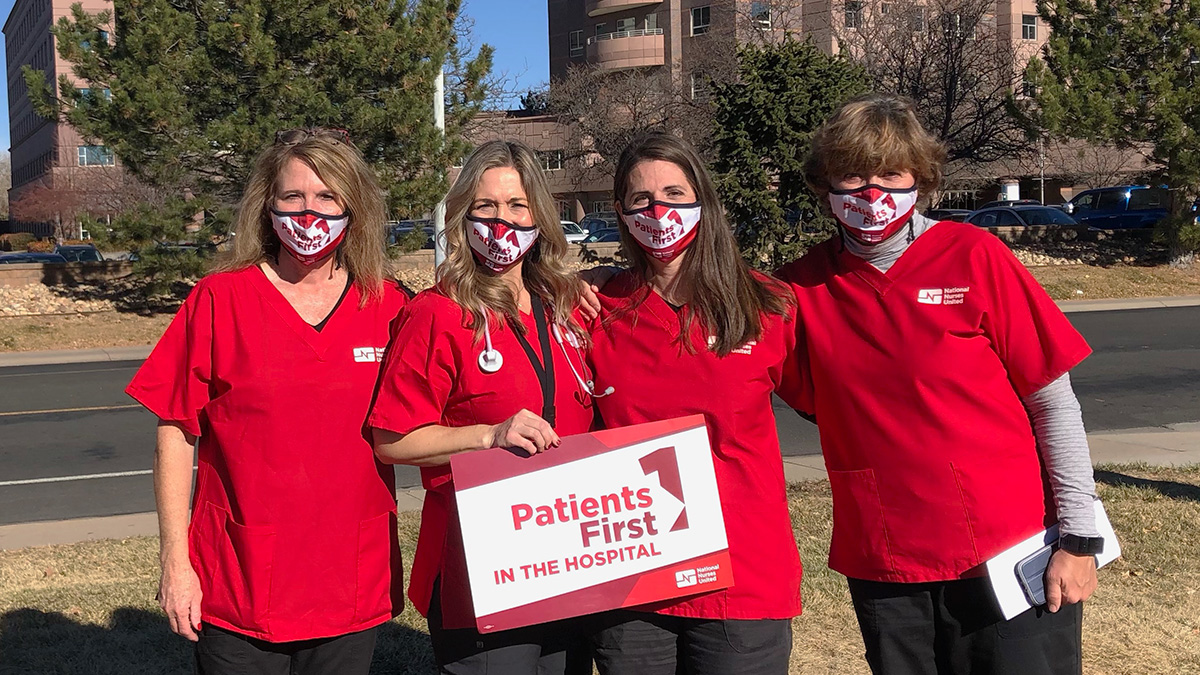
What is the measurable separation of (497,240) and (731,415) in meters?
0.79

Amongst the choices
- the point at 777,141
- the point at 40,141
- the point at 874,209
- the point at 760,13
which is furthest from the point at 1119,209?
the point at 40,141

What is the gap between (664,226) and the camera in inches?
120

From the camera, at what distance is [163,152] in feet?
65.0

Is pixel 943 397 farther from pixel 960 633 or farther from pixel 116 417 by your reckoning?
pixel 116 417

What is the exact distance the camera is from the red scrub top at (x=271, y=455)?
2.93 meters

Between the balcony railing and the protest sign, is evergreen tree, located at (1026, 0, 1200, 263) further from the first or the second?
the balcony railing

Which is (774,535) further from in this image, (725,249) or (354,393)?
(354,393)

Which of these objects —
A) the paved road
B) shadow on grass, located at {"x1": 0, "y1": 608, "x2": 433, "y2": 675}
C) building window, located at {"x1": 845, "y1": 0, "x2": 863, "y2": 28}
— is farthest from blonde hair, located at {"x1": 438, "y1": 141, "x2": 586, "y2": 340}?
building window, located at {"x1": 845, "y1": 0, "x2": 863, "y2": 28}

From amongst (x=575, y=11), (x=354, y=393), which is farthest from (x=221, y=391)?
(x=575, y=11)

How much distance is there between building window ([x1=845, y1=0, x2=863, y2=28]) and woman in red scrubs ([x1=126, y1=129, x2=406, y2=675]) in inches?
1387

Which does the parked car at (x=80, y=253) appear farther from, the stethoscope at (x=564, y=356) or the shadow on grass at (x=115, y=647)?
the stethoscope at (x=564, y=356)

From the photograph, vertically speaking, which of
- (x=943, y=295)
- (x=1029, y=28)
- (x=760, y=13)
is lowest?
(x=943, y=295)

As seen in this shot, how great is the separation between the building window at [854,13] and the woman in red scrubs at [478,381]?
115ft

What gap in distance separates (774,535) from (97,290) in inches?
922
